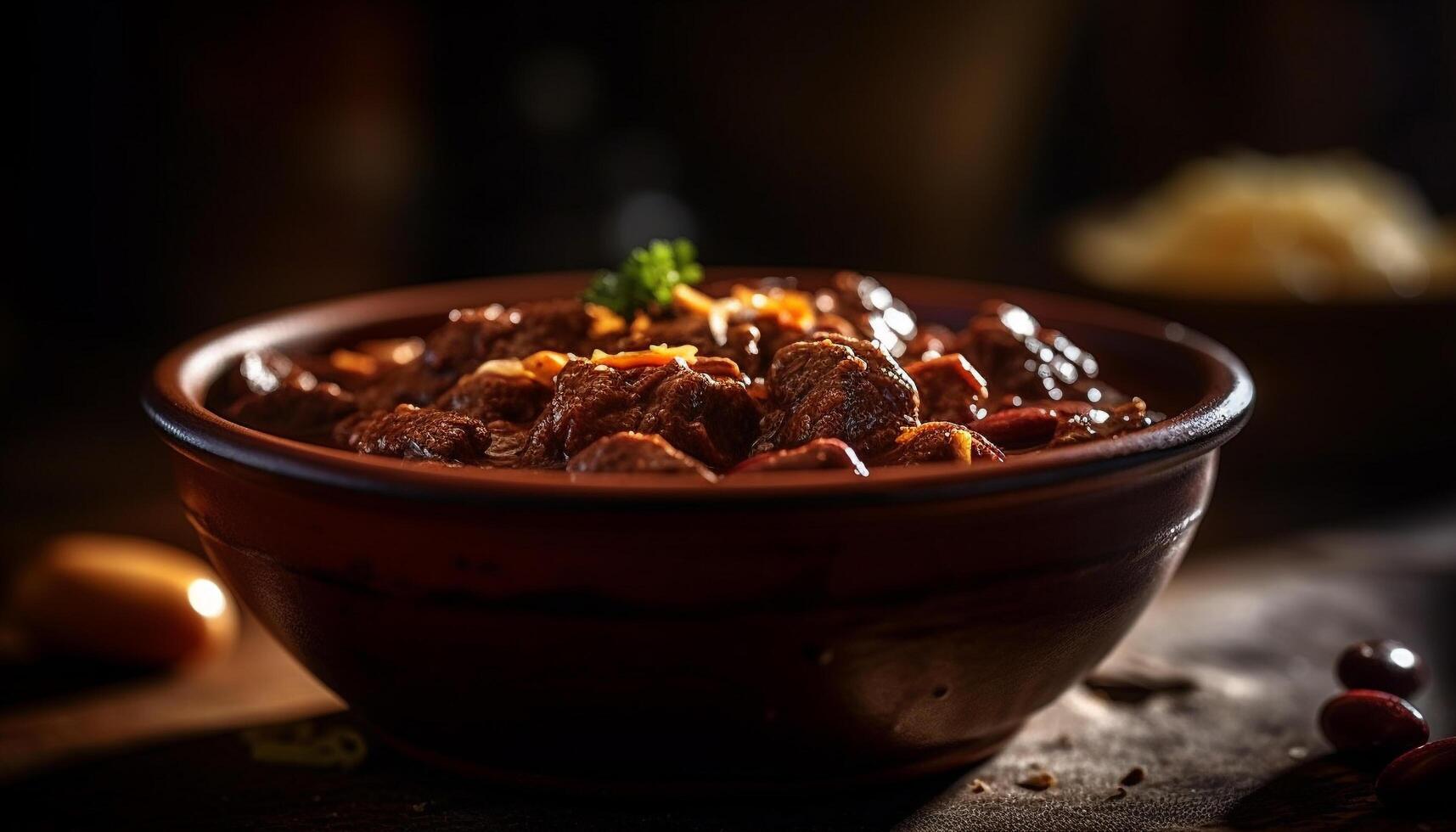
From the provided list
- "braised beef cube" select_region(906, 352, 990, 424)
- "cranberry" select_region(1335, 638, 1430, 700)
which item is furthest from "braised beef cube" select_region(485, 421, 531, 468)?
"cranberry" select_region(1335, 638, 1430, 700)

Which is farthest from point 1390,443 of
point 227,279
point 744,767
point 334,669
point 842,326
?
point 227,279

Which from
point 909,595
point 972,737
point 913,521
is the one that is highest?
point 913,521

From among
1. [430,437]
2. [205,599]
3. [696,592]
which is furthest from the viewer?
[205,599]

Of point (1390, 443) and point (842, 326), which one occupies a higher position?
point (842, 326)

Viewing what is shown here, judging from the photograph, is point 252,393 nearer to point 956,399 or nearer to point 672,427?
point 672,427

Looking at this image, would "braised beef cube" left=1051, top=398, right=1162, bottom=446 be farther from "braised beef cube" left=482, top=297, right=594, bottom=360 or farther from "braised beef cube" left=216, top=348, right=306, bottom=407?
"braised beef cube" left=216, top=348, right=306, bottom=407

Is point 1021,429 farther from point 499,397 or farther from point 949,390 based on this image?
point 499,397

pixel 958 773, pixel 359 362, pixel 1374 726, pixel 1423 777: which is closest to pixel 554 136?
pixel 359 362
